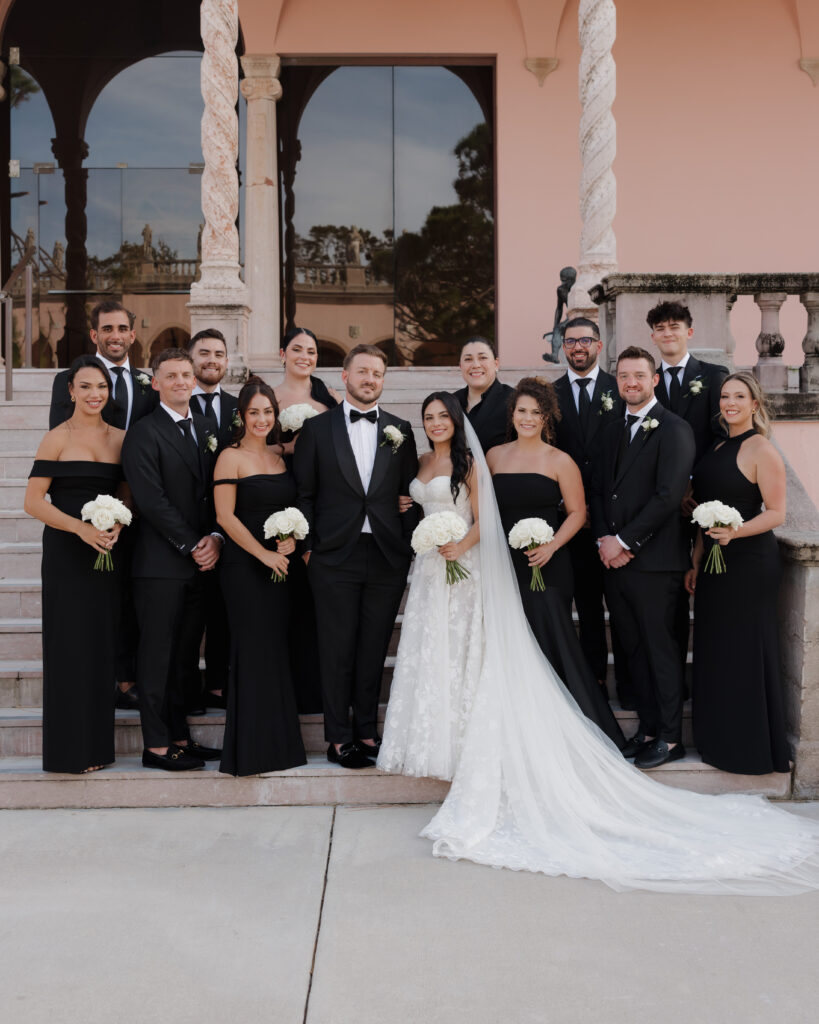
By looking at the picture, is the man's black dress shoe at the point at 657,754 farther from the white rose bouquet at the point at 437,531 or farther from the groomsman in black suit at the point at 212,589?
the groomsman in black suit at the point at 212,589

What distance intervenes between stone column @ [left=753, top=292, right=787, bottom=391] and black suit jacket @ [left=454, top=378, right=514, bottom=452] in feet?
9.15

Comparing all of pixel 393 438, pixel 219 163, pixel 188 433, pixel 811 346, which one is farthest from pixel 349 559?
pixel 219 163

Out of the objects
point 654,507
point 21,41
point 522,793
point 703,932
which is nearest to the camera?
point 703,932

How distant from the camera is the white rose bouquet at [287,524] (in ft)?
14.8

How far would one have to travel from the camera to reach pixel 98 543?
4461mm

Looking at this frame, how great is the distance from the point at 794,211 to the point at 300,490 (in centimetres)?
971

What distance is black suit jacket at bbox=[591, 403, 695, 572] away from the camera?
184 inches

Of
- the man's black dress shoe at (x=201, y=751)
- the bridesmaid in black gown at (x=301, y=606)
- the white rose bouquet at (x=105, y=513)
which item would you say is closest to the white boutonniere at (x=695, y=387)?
the bridesmaid in black gown at (x=301, y=606)

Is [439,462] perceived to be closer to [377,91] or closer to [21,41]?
[377,91]

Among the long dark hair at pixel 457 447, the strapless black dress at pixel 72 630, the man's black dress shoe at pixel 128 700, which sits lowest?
the man's black dress shoe at pixel 128 700

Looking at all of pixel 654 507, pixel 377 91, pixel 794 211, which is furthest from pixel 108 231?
pixel 654 507

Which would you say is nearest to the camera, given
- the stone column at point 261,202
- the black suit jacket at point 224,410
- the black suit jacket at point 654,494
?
the black suit jacket at point 654,494

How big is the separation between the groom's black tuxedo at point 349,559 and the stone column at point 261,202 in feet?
22.6

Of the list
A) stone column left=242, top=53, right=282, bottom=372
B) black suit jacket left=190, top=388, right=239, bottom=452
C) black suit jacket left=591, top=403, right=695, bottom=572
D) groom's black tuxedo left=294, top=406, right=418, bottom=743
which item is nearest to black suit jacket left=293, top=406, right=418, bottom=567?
groom's black tuxedo left=294, top=406, right=418, bottom=743
